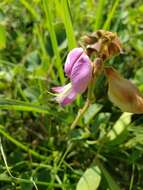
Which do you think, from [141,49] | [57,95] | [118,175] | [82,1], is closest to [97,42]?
[57,95]

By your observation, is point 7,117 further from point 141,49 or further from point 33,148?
point 141,49

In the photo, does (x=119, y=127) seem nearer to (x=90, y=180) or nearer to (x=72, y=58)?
(x=90, y=180)

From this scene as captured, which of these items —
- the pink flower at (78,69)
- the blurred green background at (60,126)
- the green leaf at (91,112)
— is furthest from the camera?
the green leaf at (91,112)

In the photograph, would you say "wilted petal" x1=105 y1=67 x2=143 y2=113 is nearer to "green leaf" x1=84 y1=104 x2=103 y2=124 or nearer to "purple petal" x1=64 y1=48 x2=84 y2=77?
"purple petal" x1=64 y1=48 x2=84 y2=77

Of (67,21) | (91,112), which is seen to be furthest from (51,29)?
(91,112)

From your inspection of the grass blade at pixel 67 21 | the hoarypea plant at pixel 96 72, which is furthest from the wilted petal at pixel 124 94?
the grass blade at pixel 67 21

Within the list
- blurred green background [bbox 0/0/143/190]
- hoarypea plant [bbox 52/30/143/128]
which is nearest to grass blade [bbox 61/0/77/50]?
blurred green background [bbox 0/0/143/190]

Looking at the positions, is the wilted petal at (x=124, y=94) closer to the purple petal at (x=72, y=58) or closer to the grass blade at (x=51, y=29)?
the purple petal at (x=72, y=58)
